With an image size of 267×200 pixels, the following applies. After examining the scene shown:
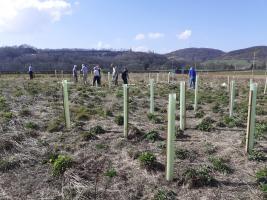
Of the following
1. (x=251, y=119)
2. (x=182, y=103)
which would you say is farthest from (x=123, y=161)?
(x=182, y=103)

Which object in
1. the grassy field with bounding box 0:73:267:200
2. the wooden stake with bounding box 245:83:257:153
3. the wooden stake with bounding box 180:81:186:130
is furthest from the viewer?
the wooden stake with bounding box 180:81:186:130

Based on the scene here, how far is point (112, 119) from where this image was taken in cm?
1129

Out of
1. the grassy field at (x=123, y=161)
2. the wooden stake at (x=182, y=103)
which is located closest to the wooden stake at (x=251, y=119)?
the grassy field at (x=123, y=161)

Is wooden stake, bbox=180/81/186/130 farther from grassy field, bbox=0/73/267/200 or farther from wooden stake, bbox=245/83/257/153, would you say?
wooden stake, bbox=245/83/257/153

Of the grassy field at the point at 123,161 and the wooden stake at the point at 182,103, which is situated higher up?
the wooden stake at the point at 182,103

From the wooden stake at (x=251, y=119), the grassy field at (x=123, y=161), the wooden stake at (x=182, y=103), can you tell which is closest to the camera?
the grassy field at (x=123, y=161)

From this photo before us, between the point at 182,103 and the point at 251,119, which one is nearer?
the point at 251,119

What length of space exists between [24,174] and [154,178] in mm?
2393

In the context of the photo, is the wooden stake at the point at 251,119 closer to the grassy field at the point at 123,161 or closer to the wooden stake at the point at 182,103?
the grassy field at the point at 123,161

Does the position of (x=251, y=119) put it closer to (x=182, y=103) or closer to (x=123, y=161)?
(x=182, y=103)

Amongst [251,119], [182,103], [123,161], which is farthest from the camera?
[182,103]

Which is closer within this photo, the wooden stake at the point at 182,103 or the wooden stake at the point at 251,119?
the wooden stake at the point at 251,119

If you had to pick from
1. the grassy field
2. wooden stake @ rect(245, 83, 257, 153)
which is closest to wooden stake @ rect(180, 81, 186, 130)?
the grassy field

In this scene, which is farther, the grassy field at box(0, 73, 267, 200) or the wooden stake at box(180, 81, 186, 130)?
the wooden stake at box(180, 81, 186, 130)
